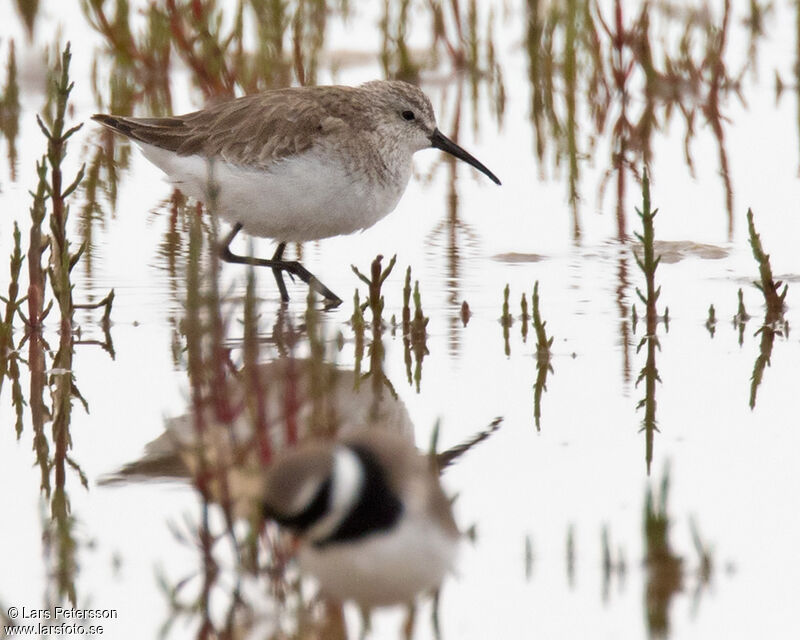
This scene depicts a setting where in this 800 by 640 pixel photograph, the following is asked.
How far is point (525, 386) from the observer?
19.1 ft

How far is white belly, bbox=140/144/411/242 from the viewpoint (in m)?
6.86

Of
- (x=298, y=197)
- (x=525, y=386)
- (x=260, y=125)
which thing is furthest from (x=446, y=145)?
(x=525, y=386)

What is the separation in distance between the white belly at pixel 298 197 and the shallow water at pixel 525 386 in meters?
0.42

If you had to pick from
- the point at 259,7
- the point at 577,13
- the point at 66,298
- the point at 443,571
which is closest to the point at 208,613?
the point at 443,571

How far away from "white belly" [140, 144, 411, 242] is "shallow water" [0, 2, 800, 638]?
42 cm

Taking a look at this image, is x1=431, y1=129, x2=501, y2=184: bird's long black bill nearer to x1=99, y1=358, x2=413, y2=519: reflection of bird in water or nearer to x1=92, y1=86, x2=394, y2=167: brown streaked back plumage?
x1=92, y1=86, x2=394, y2=167: brown streaked back plumage

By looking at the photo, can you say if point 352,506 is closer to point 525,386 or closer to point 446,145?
point 525,386

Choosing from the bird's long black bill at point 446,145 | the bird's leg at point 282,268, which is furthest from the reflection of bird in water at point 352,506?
the bird's long black bill at point 446,145

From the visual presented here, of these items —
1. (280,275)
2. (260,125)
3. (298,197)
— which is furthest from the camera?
(280,275)

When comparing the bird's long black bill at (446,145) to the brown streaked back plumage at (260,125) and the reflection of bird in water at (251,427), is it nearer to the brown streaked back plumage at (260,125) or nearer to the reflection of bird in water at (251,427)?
the brown streaked back plumage at (260,125)

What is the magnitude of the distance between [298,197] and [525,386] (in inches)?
63.4

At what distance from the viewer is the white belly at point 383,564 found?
3730 millimetres

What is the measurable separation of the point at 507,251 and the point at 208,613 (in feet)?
14.9

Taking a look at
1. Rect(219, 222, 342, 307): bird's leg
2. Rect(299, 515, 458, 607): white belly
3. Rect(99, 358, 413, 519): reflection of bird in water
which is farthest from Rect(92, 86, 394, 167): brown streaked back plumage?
Rect(299, 515, 458, 607): white belly
